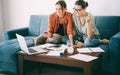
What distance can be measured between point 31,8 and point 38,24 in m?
0.54

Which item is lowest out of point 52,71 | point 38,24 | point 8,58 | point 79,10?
point 52,71

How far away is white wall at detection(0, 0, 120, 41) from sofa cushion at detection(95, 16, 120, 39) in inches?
10.3

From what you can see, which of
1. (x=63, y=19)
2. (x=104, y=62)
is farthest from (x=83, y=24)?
(x=104, y=62)

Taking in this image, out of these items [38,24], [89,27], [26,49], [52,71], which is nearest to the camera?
[26,49]

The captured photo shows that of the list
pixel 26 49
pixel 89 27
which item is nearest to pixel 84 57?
pixel 26 49

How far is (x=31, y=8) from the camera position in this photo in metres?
3.92

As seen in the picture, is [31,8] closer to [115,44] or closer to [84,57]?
[115,44]

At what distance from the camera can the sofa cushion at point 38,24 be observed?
11.4ft

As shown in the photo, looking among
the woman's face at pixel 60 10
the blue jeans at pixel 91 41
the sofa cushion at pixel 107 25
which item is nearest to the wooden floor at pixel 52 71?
the blue jeans at pixel 91 41

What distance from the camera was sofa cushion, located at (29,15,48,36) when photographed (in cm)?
348

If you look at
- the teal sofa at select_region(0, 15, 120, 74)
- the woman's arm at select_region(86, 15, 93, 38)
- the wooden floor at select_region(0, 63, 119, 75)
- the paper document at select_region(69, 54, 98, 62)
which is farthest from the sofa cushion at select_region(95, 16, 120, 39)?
the paper document at select_region(69, 54, 98, 62)

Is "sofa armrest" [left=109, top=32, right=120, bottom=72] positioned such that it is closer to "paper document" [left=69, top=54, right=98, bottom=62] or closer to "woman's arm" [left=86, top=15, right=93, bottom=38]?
"woman's arm" [left=86, top=15, right=93, bottom=38]

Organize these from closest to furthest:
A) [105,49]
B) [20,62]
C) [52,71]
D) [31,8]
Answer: [20,62]
[105,49]
[52,71]
[31,8]

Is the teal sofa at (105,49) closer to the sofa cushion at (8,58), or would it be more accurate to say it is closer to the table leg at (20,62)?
the sofa cushion at (8,58)
